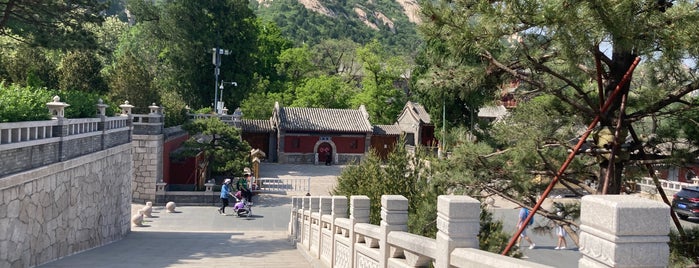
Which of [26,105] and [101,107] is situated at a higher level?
[101,107]

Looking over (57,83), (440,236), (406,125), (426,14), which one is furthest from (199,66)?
(440,236)

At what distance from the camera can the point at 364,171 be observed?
13414mm

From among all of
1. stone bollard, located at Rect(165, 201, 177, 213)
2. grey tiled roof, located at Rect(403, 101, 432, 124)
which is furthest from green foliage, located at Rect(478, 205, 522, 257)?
grey tiled roof, located at Rect(403, 101, 432, 124)

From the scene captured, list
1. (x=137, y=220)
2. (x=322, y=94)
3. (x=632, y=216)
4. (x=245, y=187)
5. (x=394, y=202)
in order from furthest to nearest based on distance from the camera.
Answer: (x=322, y=94) → (x=245, y=187) → (x=137, y=220) → (x=394, y=202) → (x=632, y=216)

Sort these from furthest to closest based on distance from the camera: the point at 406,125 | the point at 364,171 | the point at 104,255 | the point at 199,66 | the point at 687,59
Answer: the point at 406,125, the point at 199,66, the point at 364,171, the point at 104,255, the point at 687,59

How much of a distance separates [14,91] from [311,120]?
30931mm

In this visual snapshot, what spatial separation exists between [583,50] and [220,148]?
67.4ft

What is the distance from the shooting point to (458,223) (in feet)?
13.2

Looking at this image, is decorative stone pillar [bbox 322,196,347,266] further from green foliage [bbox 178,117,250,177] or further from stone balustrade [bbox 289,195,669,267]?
green foliage [bbox 178,117,250,177]

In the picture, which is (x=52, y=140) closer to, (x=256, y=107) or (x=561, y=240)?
(x=561, y=240)

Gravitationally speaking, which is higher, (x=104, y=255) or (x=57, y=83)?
(x=57, y=83)

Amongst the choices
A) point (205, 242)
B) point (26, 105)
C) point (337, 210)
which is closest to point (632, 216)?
point (337, 210)

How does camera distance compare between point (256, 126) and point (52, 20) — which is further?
point (256, 126)

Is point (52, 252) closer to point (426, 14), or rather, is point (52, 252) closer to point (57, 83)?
point (426, 14)
